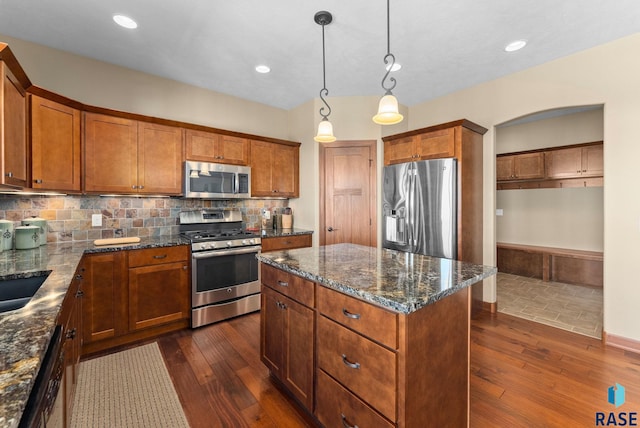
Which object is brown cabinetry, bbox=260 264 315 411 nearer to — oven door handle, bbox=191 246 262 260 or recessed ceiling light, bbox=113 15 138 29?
oven door handle, bbox=191 246 262 260

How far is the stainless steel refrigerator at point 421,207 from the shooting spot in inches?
131

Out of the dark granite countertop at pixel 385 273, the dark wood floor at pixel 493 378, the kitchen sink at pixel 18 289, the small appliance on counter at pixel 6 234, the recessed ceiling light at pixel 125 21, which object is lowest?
the dark wood floor at pixel 493 378

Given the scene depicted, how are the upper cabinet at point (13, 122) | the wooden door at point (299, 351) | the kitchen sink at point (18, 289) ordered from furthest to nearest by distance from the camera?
the upper cabinet at point (13, 122) < the wooden door at point (299, 351) < the kitchen sink at point (18, 289)

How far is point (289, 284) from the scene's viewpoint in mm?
1882

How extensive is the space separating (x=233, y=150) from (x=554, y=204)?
17.9 ft

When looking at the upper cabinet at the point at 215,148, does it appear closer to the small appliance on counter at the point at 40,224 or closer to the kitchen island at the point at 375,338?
the small appliance on counter at the point at 40,224

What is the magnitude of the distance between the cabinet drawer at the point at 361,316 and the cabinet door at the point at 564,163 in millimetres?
5011

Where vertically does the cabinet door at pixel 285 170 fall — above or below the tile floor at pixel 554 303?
above

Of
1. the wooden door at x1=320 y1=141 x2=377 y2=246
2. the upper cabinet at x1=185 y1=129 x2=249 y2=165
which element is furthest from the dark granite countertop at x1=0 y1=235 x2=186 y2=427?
the wooden door at x1=320 y1=141 x2=377 y2=246

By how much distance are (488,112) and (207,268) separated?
385 cm

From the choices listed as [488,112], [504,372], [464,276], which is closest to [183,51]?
[464,276]

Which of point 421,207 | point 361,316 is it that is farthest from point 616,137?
point 361,316

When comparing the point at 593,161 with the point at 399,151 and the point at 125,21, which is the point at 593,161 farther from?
the point at 125,21

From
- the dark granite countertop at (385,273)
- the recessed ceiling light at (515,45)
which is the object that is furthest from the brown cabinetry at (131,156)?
the recessed ceiling light at (515,45)
